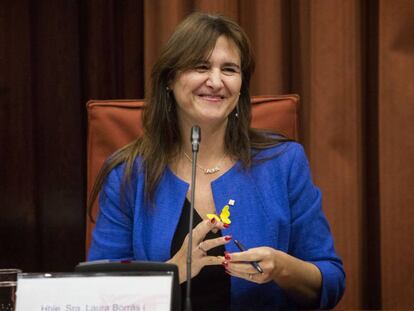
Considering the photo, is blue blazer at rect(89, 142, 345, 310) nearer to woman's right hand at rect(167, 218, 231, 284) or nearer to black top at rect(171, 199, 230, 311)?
black top at rect(171, 199, 230, 311)

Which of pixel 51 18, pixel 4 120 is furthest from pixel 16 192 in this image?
pixel 51 18

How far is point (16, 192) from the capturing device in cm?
245

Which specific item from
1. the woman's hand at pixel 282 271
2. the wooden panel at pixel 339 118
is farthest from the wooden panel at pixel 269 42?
the woman's hand at pixel 282 271

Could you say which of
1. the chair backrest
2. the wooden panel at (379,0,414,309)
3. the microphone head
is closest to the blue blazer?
the chair backrest

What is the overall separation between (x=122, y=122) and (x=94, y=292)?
97 centimetres

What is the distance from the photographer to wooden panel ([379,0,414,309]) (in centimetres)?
225

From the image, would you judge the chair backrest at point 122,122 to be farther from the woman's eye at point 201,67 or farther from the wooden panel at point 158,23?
the wooden panel at point 158,23

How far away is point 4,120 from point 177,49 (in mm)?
959

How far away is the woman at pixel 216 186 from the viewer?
5.48 feet

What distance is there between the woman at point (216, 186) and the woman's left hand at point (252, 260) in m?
0.14

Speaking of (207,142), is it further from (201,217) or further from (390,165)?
(390,165)

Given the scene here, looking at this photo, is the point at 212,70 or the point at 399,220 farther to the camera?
the point at 399,220

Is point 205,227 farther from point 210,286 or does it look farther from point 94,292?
point 94,292

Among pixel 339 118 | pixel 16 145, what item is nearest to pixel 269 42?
pixel 339 118
